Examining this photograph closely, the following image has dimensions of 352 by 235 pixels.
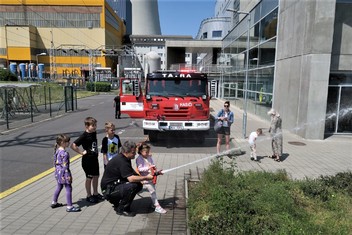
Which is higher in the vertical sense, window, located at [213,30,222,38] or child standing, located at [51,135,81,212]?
window, located at [213,30,222,38]

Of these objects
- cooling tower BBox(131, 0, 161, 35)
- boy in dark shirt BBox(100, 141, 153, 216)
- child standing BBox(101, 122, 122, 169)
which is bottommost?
boy in dark shirt BBox(100, 141, 153, 216)

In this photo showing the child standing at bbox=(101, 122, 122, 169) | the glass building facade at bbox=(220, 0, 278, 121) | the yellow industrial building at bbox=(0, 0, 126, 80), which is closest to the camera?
the child standing at bbox=(101, 122, 122, 169)

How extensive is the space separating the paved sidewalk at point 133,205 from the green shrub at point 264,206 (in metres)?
0.55

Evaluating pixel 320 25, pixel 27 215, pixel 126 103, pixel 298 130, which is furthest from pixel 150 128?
pixel 320 25

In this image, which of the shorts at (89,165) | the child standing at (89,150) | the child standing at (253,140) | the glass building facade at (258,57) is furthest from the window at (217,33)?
the shorts at (89,165)

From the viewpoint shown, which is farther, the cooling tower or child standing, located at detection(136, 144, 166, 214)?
the cooling tower

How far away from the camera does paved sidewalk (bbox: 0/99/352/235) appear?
5.02 m

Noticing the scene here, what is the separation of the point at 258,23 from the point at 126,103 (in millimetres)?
12329

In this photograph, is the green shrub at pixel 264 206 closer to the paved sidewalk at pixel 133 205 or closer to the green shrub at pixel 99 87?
the paved sidewalk at pixel 133 205

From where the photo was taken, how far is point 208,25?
7862cm

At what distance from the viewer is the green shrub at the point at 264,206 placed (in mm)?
4441

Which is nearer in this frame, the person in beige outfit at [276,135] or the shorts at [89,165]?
the shorts at [89,165]

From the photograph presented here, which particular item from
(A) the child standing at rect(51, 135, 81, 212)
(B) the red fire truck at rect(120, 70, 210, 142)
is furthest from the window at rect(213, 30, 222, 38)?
(A) the child standing at rect(51, 135, 81, 212)

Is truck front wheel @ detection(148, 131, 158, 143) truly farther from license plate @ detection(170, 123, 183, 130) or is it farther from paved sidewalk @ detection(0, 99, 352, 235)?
paved sidewalk @ detection(0, 99, 352, 235)
